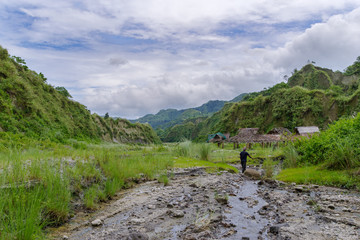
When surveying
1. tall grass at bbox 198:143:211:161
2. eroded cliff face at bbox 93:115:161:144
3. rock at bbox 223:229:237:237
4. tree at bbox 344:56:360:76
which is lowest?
rock at bbox 223:229:237:237

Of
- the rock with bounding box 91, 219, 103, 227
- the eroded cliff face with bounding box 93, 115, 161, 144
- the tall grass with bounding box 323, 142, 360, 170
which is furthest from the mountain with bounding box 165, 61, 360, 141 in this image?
the rock with bounding box 91, 219, 103, 227

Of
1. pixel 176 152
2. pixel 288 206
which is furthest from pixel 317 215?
pixel 176 152

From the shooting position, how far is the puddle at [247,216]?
5.08m

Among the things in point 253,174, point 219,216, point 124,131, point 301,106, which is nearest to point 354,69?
point 301,106

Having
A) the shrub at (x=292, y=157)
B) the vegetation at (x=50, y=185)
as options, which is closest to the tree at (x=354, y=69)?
the shrub at (x=292, y=157)

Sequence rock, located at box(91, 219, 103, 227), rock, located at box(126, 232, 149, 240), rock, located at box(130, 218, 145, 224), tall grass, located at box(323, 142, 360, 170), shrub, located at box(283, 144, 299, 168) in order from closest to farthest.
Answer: rock, located at box(126, 232, 149, 240) → rock, located at box(91, 219, 103, 227) → rock, located at box(130, 218, 145, 224) → tall grass, located at box(323, 142, 360, 170) → shrub, located at box(283, 144, 299, 168)

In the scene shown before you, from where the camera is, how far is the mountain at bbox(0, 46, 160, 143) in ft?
55.7

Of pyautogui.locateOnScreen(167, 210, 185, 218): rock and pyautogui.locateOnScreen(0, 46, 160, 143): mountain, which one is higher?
pyautogui.locateOnScreen(0, 46, 160, 143): mountain

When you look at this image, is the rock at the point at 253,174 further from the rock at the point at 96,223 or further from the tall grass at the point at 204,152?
the rock at the point at 96,223

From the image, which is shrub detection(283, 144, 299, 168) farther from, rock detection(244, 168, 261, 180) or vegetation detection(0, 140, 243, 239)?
vegetation detection(0, 140, 243, 239)

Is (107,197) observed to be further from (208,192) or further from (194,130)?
(194,130)

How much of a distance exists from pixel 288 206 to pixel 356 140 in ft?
16.6

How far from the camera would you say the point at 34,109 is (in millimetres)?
20047

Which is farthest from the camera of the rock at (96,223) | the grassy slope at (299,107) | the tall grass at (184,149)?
the grassy slope at (299,107)
